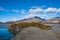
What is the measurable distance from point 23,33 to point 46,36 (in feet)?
3.77

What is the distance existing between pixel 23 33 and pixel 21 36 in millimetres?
169

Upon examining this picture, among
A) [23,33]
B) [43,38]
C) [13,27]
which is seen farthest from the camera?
[13,27]

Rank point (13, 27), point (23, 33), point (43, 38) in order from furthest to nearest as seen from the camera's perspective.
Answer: point (13, 27)
point (23, 33)
point (43, 38)

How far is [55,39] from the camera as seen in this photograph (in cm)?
739

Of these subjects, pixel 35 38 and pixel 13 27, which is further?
pixel 13 27

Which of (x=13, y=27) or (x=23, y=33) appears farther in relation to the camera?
(x=13, y=27)

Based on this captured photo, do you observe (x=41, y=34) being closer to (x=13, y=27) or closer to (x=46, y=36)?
(x=46, y=36)

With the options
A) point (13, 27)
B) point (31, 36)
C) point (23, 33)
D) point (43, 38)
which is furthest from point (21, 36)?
point (13, 27)

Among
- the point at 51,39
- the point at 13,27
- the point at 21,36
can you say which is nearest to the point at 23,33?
the point at 21,36

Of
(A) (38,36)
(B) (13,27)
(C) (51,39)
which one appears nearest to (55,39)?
(C) (51,39)

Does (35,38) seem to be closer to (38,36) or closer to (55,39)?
(38,36)

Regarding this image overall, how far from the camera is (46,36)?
7.15 meters

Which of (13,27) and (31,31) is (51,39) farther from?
(13,27)

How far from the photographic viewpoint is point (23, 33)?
7.68 meters
